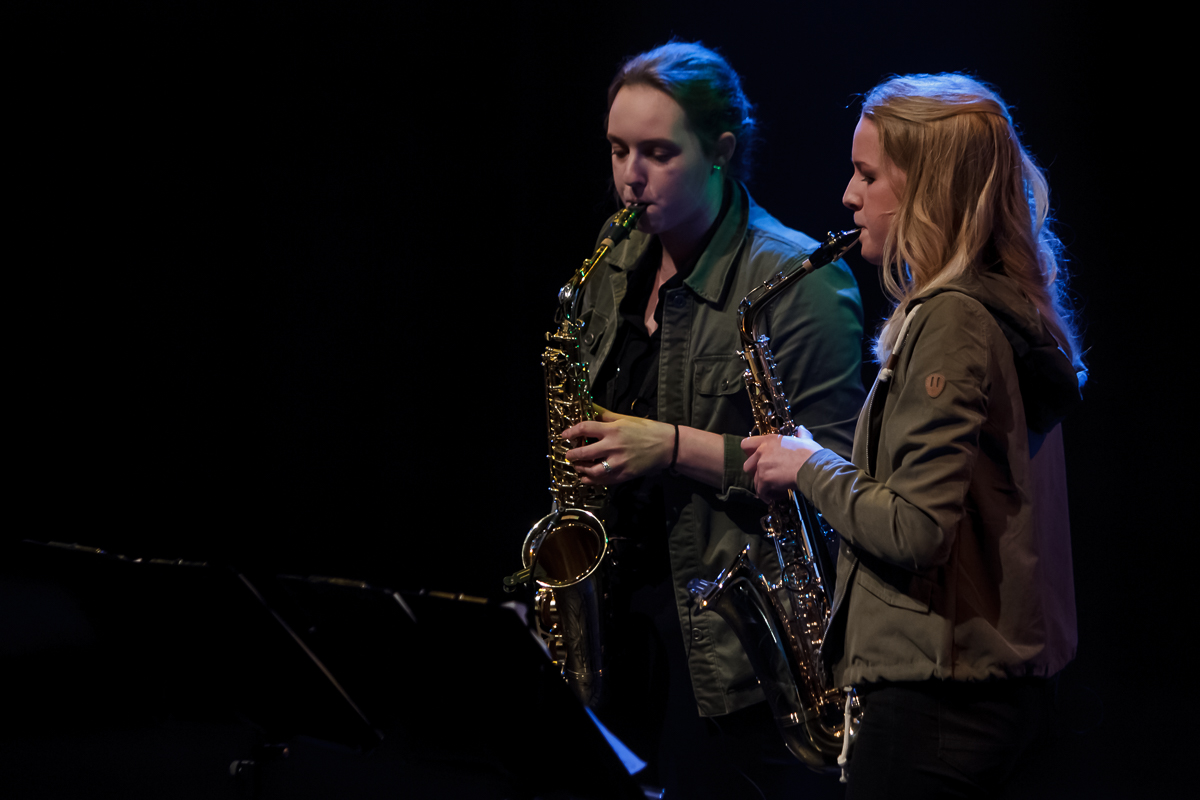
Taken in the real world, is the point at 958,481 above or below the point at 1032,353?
below

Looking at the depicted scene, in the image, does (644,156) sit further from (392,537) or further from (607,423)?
(392,537)

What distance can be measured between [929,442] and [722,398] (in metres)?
0.87

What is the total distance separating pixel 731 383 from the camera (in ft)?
6.74

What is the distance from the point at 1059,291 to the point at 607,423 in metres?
0.93

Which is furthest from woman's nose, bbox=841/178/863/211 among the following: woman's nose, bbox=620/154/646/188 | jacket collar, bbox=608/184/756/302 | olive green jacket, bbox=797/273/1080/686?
woman's nose, bbox=620/154/646/188

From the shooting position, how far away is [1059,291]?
1547mm

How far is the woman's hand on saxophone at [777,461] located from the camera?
1.52 metres

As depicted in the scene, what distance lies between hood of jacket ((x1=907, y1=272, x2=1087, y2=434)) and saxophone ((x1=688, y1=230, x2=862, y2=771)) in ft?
1.82

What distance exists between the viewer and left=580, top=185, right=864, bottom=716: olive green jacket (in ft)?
6.50

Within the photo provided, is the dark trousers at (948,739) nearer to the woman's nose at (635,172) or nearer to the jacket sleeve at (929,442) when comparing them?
the jacket sleeve at (929,442)

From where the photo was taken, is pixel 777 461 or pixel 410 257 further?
pixel 410 257

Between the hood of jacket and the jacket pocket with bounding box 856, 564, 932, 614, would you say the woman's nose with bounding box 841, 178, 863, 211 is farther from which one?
the jacket pocket with bounding box 856, 564, 932, 614

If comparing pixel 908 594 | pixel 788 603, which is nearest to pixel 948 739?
pixel 908 594

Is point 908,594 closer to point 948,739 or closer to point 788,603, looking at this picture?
point 948,739
